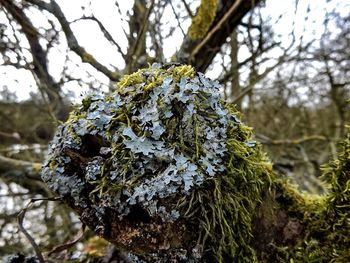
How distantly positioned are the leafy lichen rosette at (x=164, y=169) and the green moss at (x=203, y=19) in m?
1.02

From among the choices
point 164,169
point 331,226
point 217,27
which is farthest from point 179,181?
point 217,27

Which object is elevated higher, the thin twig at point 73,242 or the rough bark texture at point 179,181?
the rough bark texture at point 179,181

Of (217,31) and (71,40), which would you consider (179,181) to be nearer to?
(71,40)

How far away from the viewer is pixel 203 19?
2.14 meters

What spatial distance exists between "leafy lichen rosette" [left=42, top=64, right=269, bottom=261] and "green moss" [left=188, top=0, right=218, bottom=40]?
1017mm

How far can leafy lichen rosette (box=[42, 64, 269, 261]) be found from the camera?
1.07 meters

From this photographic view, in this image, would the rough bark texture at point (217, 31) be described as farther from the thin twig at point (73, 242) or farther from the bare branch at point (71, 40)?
the thin twig at point (73, 242)

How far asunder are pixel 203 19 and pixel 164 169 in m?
1.28

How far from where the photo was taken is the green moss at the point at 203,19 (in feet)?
6.91

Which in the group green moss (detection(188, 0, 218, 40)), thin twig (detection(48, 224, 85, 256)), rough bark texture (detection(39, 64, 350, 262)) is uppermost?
green moss (detection(188, 0, 218, 40))

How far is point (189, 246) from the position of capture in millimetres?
1079

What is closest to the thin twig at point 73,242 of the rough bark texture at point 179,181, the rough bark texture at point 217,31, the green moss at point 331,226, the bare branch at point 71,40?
the rough bark texture at point 179,181

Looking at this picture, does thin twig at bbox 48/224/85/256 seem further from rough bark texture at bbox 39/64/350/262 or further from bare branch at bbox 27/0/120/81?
bare branch at bbox 27/0/120/81

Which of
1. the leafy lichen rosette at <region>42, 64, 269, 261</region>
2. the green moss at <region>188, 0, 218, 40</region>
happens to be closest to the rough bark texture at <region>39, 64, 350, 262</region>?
the leafy lichen rosette at <region>42, 64, 269, 261</region>
